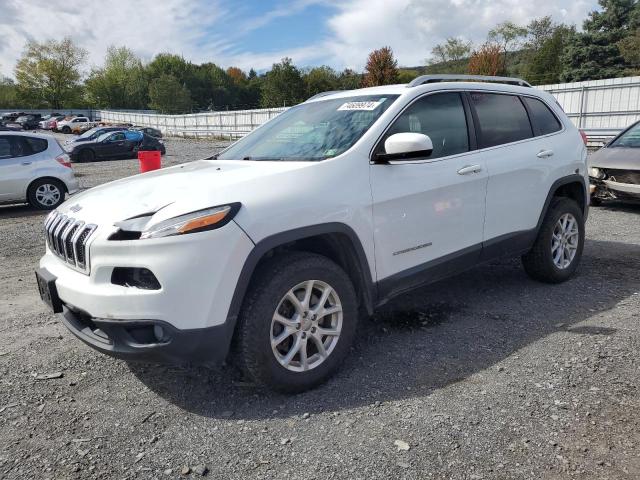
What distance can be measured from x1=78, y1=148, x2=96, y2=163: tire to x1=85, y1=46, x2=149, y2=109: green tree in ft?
220

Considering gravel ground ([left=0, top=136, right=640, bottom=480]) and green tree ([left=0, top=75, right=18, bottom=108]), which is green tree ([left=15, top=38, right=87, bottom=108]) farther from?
gravel ground ([left=0, top=136, right=640, bottom=480])

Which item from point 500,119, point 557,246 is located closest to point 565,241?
point 557,246

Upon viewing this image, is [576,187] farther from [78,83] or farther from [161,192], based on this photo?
Result: [78,83]

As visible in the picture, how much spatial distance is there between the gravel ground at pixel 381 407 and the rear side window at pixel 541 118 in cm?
157

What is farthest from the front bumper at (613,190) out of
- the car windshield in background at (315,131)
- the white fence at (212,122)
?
the white fence at (212,122)

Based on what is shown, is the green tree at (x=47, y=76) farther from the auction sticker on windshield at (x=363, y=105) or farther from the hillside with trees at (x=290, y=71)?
the auction sticker on windshield at (x=363, y=105)

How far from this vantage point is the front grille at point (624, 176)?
26.0 ft

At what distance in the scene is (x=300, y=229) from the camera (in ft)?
9.68

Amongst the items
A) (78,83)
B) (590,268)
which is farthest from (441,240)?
(78,83)

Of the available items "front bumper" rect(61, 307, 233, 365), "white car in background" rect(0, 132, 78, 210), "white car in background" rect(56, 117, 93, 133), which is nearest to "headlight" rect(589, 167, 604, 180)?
"front bumper" rect(61, 307, 233, 365)

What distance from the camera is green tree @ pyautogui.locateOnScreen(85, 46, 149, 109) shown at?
84875 mm

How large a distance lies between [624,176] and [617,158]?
35cm

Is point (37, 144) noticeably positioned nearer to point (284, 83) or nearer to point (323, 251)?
point (323, 251)

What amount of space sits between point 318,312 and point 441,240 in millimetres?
1175
